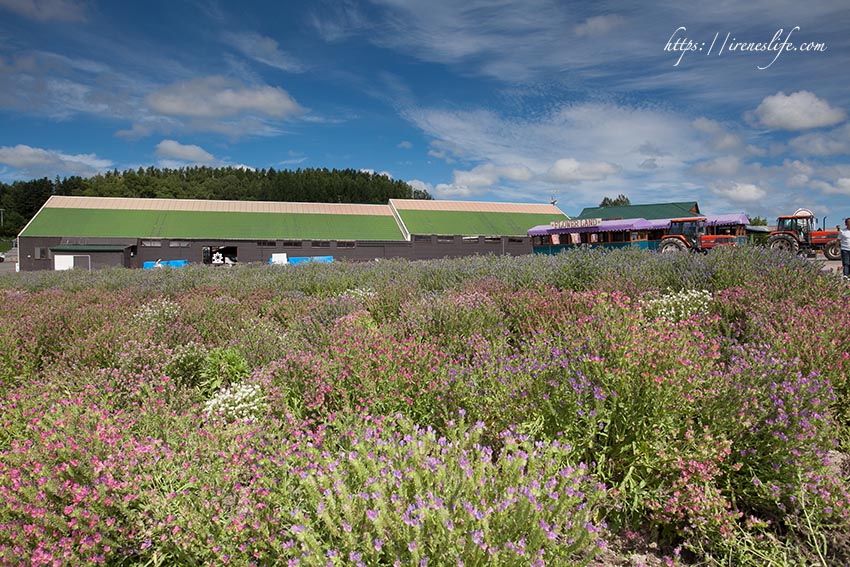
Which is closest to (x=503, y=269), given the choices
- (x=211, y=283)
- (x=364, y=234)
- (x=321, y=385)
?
(x=321, y=385)

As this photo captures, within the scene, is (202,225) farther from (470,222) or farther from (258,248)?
(470,222)

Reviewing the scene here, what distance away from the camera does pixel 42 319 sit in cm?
690

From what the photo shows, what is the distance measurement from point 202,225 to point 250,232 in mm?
4619

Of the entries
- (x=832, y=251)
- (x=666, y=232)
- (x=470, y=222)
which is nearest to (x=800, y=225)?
(x=832, y=251)

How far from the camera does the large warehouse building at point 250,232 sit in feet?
139

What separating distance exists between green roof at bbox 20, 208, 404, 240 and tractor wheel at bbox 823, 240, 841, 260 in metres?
33.3

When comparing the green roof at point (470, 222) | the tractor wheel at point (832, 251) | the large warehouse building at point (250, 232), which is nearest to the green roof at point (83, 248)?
the large warehouse building at point (250, 232)

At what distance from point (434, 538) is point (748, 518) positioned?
7.70ft

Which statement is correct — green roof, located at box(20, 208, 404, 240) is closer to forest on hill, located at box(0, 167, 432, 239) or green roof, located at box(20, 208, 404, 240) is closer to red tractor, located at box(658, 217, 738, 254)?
red tractor, located at box(658, 217, 738, 254)

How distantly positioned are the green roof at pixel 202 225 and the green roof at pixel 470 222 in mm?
2203

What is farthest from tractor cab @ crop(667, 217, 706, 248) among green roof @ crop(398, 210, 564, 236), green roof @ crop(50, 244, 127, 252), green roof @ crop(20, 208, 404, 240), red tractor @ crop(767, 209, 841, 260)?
green roof @ crop(50, 244, 127, 252)

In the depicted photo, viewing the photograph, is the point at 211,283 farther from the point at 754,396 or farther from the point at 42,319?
the point at 754,396

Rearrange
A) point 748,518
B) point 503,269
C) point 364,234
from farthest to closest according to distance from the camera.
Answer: point 364,234
point 503,269
point 748,518

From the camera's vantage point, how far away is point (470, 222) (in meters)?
52.1
